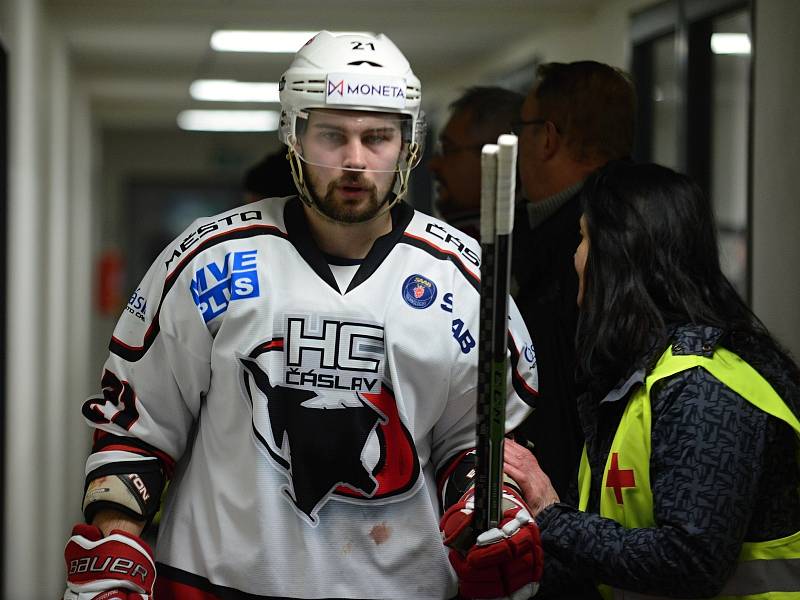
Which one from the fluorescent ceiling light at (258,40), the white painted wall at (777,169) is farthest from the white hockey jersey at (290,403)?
the fluorescent ceiling light at (258,40)

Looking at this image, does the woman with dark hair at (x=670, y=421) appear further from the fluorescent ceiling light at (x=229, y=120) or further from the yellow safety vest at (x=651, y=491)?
the fluorescent ceiling light at (x=229, y=120)

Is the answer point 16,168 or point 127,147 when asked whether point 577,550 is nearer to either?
point 16,168

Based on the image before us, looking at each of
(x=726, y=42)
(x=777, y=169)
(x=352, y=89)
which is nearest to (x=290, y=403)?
(x=352, y=89)

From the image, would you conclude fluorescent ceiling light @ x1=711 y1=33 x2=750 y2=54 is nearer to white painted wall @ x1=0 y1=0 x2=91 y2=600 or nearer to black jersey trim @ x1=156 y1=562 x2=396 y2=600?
white painted wall @ x1=0 y1=0 x2=91 y2=600

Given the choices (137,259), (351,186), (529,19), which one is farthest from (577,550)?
(137,259)

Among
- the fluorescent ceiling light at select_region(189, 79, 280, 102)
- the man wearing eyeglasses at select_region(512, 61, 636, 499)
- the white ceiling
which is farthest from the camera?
the fluorescent ceiling light at select_region(189, 79, 280, 102)

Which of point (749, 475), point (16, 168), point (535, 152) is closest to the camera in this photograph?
point (749, 475)

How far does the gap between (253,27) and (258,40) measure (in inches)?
18.0

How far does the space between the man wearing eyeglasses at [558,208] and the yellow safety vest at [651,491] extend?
1.61 ft

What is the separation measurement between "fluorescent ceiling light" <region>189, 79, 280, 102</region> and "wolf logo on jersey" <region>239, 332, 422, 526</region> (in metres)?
5.26

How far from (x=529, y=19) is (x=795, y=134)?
1.97 m

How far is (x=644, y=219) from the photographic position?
1885 millimetres

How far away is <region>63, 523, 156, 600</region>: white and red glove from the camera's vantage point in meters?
1.75

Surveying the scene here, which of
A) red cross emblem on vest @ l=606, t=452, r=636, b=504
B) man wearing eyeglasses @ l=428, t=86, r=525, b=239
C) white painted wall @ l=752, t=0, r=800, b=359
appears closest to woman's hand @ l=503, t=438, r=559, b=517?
red cross emblem on vest @ l=606, t=452, r=636, b=504
